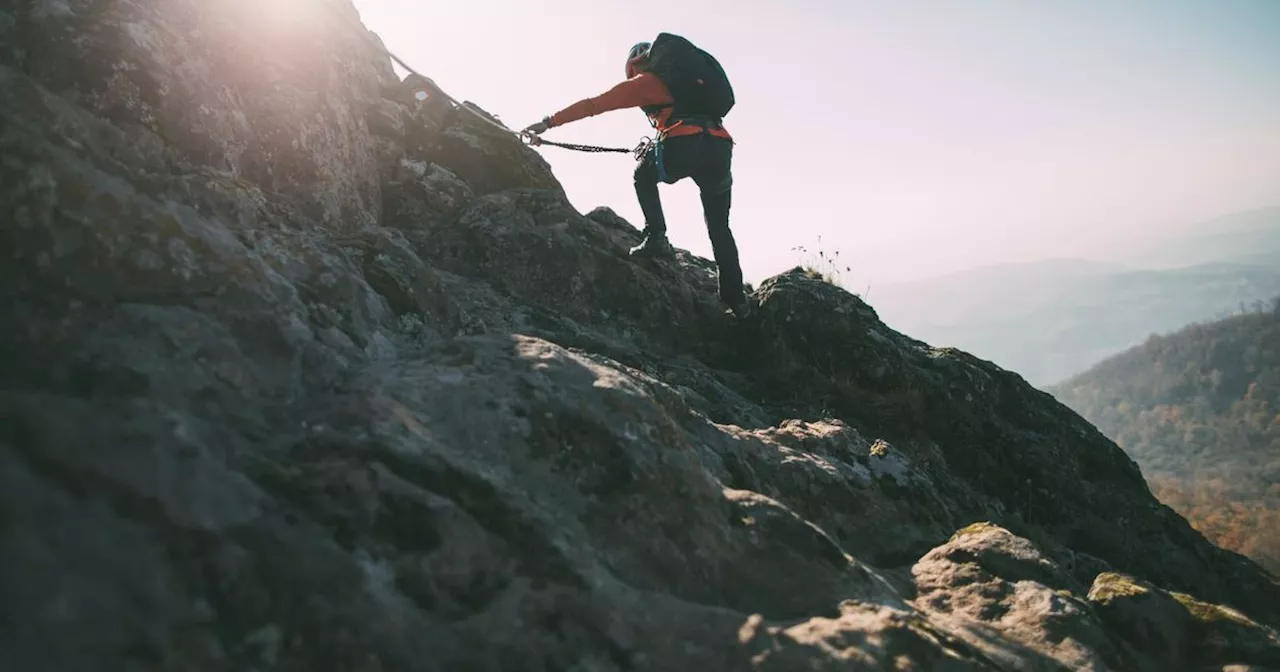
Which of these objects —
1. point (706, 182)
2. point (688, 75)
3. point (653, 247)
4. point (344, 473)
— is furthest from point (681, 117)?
point (344, 473)

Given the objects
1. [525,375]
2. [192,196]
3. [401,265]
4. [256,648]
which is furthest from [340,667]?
[401,265]

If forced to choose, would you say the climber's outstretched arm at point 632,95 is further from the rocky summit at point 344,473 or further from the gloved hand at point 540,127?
the rocky summit at point 344,473

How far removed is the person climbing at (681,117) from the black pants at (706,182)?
0.6 inches

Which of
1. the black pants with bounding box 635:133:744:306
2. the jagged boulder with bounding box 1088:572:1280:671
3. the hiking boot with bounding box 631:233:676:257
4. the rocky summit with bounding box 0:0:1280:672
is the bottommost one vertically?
the jagged boulder with bounding box 1088:572:1280:671

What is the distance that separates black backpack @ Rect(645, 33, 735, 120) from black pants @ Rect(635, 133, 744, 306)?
485mm

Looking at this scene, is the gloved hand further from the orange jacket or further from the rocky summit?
the rocky summit

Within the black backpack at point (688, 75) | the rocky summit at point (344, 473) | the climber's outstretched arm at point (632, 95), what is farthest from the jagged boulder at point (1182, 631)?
the climber's outstretched arm at point (632, 95)

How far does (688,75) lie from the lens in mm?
11414

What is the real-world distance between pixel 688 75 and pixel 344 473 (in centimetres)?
898

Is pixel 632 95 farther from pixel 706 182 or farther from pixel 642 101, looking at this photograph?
pixel 706 182

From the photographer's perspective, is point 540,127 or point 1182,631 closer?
point 1182,631

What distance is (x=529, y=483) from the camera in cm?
492

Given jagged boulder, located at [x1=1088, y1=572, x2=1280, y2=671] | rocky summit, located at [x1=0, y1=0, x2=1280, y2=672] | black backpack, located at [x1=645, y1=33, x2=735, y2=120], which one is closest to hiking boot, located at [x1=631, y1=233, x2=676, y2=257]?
black backpack, located at [x1=645, y1=33, x2=735, y2=120]

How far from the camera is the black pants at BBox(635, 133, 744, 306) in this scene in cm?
1175
